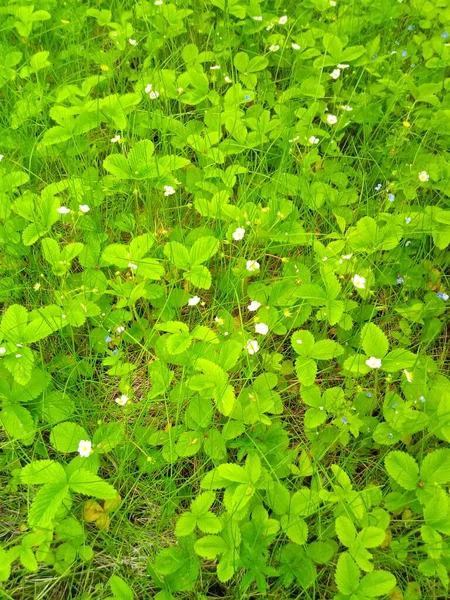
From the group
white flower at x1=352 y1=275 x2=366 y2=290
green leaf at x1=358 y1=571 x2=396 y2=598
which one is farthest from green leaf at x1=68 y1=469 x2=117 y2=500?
white flower at x1=352 y1=275 x2=366 y2=290

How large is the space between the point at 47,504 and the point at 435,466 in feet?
3.81

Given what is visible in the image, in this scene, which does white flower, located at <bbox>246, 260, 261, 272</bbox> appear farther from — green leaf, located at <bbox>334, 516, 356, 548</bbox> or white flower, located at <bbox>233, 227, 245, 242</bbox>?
green leaf, located at <bbox>334, 516, 356, 548</bbox>

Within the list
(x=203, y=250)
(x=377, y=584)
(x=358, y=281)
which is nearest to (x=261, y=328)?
(x=203, y=250)

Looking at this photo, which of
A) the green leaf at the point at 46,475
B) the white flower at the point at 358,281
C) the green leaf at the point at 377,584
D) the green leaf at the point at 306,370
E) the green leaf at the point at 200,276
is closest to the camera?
the green leaf at the point at 377,584

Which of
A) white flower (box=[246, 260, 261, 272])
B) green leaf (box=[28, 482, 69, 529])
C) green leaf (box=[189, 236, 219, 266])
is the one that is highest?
green leaf (box=[189, 236, 219, 266])

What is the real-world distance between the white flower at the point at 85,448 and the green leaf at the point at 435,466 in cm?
105

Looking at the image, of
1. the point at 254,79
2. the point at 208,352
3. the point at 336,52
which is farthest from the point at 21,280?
the point at 336,52

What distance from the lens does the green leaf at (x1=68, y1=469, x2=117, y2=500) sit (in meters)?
1.49

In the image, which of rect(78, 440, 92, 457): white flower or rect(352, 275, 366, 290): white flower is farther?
rect(352, 275, 366, 290): white flower

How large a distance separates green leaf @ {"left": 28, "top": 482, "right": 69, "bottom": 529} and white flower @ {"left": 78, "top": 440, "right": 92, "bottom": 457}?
151mm

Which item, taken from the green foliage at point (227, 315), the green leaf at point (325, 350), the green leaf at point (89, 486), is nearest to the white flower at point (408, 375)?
the green foliage at point (227, 315)

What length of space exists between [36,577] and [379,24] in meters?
3.38

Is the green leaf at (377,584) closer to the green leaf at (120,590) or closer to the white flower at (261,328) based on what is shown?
→ the green leaf at (120,590)

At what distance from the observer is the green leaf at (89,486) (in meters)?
1.49
